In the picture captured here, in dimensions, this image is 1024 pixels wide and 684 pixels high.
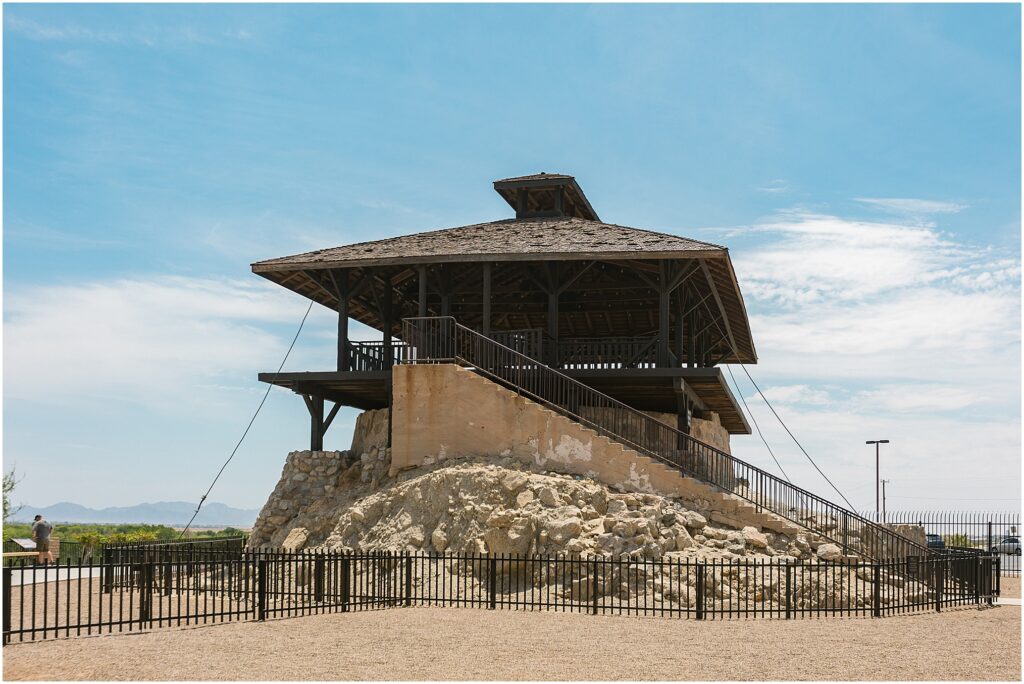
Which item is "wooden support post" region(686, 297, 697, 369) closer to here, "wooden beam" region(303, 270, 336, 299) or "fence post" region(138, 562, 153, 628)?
"wooden beam" region(303, 270, 336, 299)

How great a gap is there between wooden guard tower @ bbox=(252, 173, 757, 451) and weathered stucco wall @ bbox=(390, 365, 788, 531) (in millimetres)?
1599

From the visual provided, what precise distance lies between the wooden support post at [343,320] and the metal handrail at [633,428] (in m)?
2.06

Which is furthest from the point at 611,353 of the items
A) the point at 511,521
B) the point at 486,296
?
the point at 511,521

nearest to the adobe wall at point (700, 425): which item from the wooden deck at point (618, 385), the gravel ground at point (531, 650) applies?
the wooden deck at point (618, 385)

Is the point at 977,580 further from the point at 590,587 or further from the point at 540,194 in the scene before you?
the point at 540,194

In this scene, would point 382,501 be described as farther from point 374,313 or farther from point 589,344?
point 374,313

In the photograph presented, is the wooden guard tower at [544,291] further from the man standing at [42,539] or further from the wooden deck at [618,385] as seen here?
the man standing at [42,539]

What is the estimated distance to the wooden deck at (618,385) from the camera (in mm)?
25828

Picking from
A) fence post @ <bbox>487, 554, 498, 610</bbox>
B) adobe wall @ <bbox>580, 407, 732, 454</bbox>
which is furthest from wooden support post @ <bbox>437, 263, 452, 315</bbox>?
fence post @ <bbox>487, 554, 498, 610</bbox>

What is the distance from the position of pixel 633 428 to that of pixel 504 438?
3621 millimetres

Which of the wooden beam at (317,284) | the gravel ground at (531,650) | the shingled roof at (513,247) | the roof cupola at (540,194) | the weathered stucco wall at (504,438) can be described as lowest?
the gravel ground at (531,650)

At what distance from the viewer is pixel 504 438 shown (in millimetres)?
24359

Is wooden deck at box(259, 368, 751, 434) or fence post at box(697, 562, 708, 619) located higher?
wooden deck at box(259, 368, 751, 434)

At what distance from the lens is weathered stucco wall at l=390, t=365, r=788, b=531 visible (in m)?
22.9
